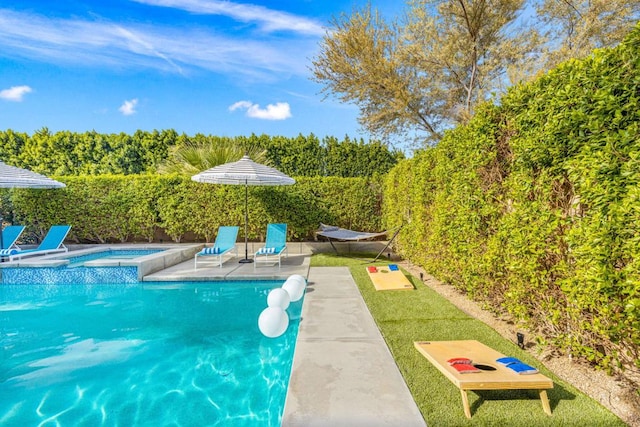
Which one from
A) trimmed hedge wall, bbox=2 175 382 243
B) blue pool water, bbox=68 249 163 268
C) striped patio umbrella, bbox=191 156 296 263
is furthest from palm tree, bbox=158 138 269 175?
striped patio umbrella, bbox=191 156 296 263

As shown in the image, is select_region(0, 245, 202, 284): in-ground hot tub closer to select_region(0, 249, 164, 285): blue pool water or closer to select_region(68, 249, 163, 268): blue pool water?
select_region(0, 249, 164, 285): blue pool water

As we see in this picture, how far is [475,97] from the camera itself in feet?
52.5

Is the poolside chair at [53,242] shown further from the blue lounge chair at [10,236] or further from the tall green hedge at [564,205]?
the tall green hedge at [564,205]

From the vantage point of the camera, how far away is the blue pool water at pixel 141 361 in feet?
9.59

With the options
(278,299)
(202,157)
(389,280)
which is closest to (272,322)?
(278,299)

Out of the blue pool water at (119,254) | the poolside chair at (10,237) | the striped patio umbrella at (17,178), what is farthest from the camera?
the blue pool water at (119,254)

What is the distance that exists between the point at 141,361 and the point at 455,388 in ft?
11.4

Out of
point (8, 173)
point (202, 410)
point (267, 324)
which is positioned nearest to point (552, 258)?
point (267, 324)

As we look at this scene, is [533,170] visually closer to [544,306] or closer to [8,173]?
[544,306]

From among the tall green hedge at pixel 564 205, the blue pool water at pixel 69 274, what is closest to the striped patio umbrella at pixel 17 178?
the blue pool water at pixel 69 274

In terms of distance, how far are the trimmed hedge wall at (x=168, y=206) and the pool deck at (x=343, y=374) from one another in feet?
22.6

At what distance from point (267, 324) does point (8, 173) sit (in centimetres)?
956

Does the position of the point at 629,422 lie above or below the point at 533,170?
below

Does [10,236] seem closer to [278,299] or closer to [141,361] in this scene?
[141,361]
